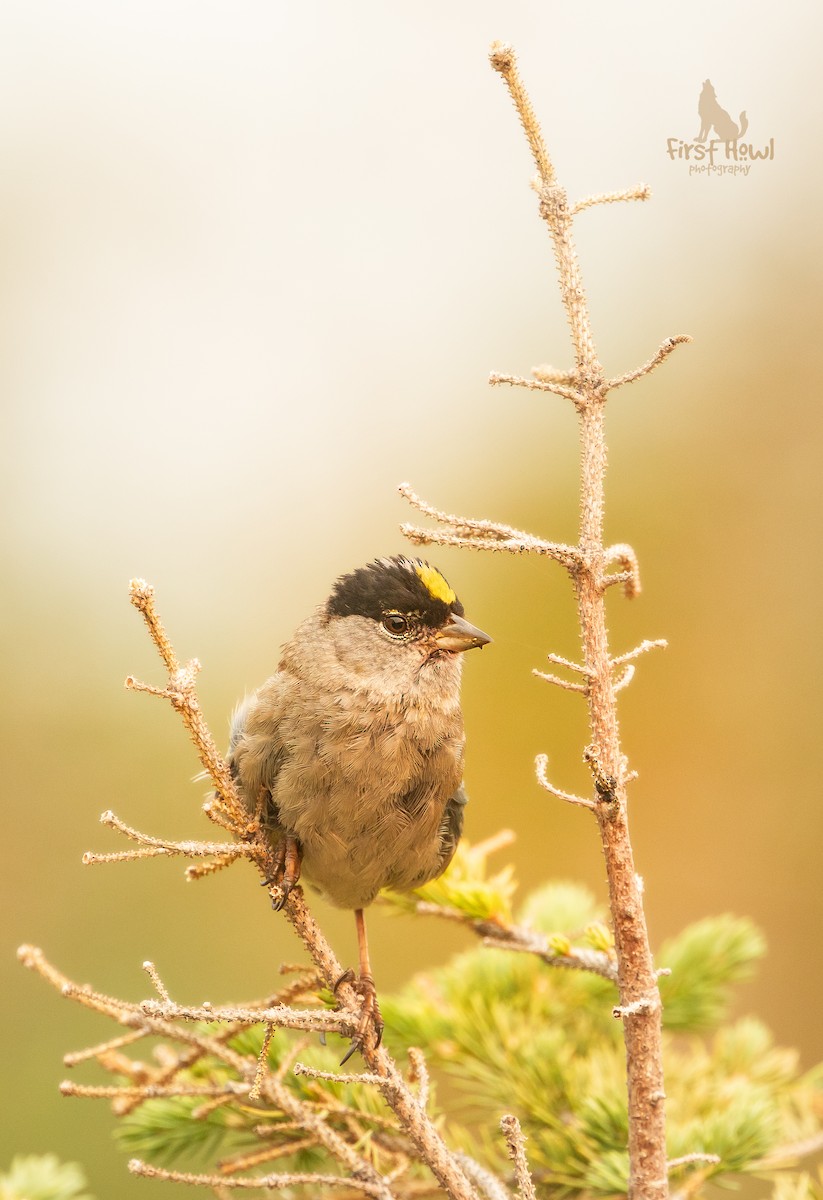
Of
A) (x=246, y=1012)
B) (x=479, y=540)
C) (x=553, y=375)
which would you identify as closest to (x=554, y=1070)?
(x=246, y=1012)

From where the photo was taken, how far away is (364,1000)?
2.13 metres

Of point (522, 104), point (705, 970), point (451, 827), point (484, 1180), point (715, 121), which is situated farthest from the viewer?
point (715, 121)

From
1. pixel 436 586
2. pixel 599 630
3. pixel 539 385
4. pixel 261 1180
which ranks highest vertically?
pixel 436 586

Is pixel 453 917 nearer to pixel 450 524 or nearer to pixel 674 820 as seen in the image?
pixel 450 524

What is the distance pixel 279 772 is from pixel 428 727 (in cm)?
36

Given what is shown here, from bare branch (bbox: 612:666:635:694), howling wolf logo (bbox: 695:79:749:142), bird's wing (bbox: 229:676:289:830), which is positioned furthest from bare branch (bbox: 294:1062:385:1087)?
howling wolf logo (bbox: 695:79:749:142)

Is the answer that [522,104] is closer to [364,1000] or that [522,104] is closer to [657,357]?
[657,357]

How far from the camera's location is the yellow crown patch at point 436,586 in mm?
2678

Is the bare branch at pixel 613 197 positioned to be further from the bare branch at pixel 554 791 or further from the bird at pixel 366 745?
the bird at pixel 366 745

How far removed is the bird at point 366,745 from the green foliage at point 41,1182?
60cm

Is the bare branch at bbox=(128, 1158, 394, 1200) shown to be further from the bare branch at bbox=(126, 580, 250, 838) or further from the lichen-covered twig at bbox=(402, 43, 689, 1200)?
the bare branch at bbox=(126, 580, 250, 838)

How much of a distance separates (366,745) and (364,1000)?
20.8 inches

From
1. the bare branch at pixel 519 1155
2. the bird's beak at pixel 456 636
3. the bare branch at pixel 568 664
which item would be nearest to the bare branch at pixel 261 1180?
the bare branch at pixel 519 1155

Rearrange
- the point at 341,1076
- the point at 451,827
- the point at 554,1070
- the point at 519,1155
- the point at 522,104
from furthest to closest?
the point at 451,827, the point at 554,1070, the point at 522,104, the point at 341,1076, the point at 519,1155
